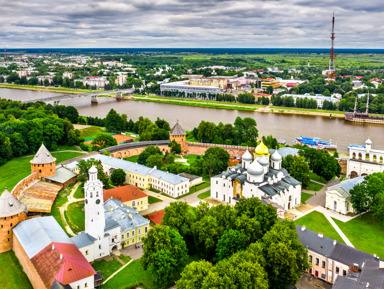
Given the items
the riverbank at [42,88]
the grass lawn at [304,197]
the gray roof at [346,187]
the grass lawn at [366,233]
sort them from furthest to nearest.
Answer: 1. the riverbank at [42,88]
2. the grass lawn at [304,197]
3. the gray roof at [346,187]
4. the grass lawn at [366,233]

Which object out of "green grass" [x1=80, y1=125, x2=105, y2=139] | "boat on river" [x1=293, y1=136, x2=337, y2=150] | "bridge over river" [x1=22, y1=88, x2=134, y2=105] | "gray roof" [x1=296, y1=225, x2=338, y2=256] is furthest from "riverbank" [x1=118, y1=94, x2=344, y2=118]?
"gray roof" [x1=296, y1=225, x2=338, y2=256]

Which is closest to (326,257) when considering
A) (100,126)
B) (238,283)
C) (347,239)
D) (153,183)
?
(347,239)

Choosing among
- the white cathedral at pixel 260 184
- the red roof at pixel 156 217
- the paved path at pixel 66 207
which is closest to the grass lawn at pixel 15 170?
the paved path at pixel 66 207

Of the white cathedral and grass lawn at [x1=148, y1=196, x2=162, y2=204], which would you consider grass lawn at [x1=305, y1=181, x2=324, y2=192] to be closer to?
the white cathedral

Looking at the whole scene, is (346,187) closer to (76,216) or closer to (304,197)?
(304,197)

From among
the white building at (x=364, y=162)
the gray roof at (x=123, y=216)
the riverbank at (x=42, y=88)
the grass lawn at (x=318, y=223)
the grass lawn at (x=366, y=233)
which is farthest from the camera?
the riverbank at (x=42, y=88)

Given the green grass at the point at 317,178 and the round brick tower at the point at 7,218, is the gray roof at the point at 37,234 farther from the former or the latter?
the green grass at the point at 317,178

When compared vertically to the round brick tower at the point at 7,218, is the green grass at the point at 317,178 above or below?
below
